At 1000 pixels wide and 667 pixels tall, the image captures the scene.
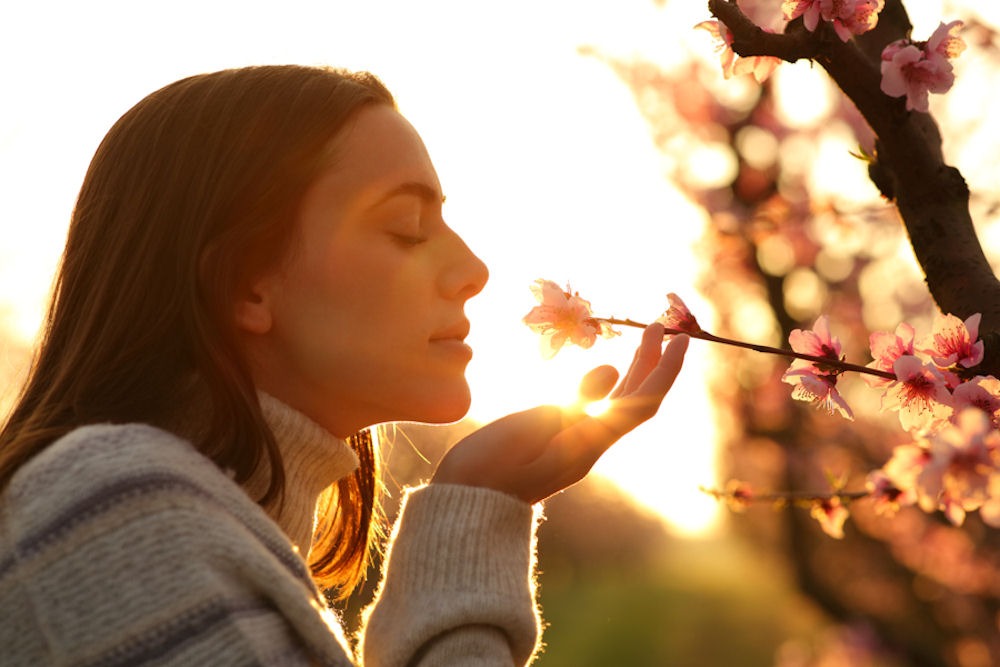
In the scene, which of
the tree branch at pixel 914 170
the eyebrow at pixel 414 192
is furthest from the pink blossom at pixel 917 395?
the eyebrow at pixel 414 192

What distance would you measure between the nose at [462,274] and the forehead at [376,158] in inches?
5.7

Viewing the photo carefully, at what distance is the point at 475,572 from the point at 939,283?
36.9 inches

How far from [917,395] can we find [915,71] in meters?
0.56

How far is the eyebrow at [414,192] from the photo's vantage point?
6.54ft

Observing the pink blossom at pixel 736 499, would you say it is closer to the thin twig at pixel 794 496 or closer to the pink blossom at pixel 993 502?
the thin twig at pixel 794 496

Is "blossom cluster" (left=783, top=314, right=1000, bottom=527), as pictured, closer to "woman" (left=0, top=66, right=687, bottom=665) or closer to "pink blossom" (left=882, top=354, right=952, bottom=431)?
"pink blossom" (left=882, top=354, right=952, bottom=431)

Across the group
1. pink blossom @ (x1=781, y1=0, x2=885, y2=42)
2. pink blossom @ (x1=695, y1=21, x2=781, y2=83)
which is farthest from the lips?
pink blossom @ (x1=781, y1=0, x2=885, y2=42)

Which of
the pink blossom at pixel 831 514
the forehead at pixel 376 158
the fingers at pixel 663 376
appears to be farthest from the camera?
the pink blossom at pixel 831 514

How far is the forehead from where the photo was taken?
6.52ft

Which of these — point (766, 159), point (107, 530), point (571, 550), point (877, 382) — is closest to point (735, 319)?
point (766, 159)

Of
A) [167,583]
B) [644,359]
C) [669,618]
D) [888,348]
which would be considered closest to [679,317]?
[644,359]

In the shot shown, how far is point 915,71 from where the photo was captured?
181 centimetres

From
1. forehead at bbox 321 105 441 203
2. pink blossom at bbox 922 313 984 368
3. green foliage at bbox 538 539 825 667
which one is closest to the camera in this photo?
pink blossom at bbox 922 313 984 368

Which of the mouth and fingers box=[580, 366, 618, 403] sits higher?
fingers box=[580, 366, 618, 403]
